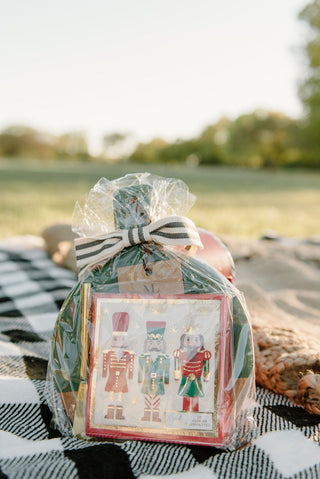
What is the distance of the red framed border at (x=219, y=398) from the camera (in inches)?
32.2

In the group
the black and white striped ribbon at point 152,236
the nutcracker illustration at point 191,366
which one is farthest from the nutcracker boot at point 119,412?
the black and white striped ribbon at point 152,236

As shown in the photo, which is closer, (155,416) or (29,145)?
(155,416)

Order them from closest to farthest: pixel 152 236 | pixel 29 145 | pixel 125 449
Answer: pixel 125 449
pixel 152 236
pixel 29 145

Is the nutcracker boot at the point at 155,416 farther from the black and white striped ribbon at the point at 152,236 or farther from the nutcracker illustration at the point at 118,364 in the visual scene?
the black and white striped ribbon at the point at 152,236

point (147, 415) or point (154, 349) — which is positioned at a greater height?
point (154, 349)

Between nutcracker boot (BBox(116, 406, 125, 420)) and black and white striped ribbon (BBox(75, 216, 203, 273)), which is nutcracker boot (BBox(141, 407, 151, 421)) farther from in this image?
black and white striped ribbon (BBox(75, 216, 203, 273))

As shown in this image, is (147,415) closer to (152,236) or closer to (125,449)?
(125,449)

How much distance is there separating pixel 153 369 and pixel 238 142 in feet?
89.5

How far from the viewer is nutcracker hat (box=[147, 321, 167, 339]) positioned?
86 cm

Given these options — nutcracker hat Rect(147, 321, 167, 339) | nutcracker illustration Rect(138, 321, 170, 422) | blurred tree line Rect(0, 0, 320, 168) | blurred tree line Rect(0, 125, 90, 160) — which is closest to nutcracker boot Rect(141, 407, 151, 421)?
nutcracker illustration Rect(138, 321, 170, 422)

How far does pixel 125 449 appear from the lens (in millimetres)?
819

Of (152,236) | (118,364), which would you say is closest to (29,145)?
(152,236)

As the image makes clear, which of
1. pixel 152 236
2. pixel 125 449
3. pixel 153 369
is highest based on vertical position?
pixel 152 236

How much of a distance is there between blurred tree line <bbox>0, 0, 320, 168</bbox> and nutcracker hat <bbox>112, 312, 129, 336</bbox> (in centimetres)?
2002
